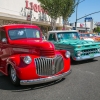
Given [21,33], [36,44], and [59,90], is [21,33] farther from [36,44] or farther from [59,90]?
[59,90]

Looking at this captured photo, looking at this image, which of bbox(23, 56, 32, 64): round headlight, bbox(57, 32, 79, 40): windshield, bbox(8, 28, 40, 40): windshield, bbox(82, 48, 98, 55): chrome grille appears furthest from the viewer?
bbox(57, 32, 79, 40): windshield

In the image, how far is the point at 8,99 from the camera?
180 inches

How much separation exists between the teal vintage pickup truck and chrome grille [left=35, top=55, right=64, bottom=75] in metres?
3.03

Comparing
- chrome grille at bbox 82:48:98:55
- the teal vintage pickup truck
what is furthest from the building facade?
chrome grille at bbox 82:48:98:55

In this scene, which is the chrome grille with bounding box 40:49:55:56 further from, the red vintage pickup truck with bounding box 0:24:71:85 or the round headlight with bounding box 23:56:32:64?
the round headlight with bounding box 23:56:32:64

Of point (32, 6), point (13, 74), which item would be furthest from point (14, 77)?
point (32, 6)

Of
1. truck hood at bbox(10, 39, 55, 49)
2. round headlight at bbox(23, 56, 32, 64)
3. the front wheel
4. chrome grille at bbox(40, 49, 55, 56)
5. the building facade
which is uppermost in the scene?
the building facade

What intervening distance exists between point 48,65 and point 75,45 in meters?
3.43

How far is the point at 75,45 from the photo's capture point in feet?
27.8

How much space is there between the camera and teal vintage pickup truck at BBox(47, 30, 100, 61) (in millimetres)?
8547

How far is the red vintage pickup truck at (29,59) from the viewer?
16.7 ft

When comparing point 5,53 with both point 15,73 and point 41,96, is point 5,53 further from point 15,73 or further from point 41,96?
point 41,96

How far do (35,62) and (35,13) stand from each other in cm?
2348

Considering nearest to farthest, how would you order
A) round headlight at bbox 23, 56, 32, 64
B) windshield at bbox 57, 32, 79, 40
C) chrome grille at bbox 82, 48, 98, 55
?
1. round headlight at bbox 23, 56, 32, 64
2. chrome grille at bbox 82, 48, 98, 55
3. windshield at bbox 57, 32, 79, 40
